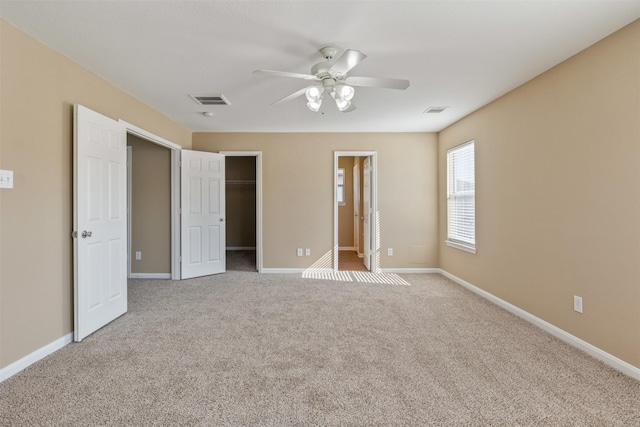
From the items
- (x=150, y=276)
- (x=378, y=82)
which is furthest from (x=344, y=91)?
(x=150, y=276)

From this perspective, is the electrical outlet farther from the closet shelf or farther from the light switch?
the closet shelf

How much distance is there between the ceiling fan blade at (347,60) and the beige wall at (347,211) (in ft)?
19.0

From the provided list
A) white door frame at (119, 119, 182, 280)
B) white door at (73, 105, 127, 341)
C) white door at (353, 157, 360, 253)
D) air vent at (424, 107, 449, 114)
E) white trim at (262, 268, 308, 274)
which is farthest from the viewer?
white door at (353, 157, 360, 253)

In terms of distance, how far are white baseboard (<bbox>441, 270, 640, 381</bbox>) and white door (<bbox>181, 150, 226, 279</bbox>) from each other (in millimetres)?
4101

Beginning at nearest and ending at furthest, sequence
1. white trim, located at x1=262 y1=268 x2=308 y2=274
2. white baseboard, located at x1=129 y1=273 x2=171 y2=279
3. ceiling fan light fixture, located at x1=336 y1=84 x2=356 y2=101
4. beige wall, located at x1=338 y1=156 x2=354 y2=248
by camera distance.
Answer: ceiling fan light fixture, located at x1=336 y1=84 x2=356 y2=101, white baseboard, located at x1=129 y1=273 x2=171 y2=279, white trim, located at x1=262 y1=268 x2=308 y2=274, beige wall, located at x1=338 y1=156 x2=354 y2=248

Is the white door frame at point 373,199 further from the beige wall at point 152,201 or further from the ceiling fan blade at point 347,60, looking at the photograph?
the ceiling fan blade at point 347,60

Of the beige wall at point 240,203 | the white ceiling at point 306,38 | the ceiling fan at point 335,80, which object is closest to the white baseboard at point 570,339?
the white ceiling at point 306,38

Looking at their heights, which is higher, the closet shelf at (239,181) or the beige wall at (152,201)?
the closet shelf at (239,181)

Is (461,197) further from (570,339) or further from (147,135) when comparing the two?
(147,135)

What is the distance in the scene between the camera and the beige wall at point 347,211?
803 cm

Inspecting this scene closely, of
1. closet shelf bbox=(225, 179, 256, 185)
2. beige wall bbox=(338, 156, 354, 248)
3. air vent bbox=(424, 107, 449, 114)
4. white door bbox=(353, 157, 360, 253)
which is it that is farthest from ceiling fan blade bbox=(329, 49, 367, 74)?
beige wall bbox=(338, 156, 354, 248)

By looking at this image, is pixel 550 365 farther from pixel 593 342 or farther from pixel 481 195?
pixel 481 195

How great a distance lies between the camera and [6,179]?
2.09 metres

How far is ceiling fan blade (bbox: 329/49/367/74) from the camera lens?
2.03m
